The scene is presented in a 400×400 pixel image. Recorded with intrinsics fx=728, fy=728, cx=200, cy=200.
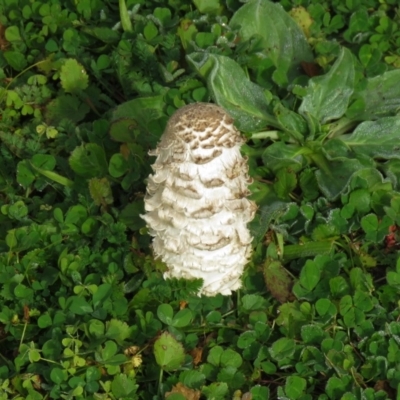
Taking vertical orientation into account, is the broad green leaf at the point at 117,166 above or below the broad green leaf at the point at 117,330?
above

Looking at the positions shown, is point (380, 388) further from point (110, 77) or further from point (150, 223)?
point (110, 77)

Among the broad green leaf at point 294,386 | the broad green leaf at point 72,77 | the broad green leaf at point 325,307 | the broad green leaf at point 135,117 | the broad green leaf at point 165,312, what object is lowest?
the broad green leaf at point 294,386

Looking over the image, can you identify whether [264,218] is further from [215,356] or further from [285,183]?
[215,356]

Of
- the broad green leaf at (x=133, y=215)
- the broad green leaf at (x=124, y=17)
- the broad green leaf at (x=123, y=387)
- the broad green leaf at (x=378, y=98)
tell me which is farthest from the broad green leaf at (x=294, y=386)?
the broad green leaf at (x=124, y=17)

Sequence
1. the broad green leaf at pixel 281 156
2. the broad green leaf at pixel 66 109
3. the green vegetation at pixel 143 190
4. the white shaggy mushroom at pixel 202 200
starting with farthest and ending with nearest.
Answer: the broad green leaf at pixel 66 109 → the broad green leaf at pixel 281 156 → the green vegetation at pixel 143 190 → the white shaggy mushroom at pixel 202 200

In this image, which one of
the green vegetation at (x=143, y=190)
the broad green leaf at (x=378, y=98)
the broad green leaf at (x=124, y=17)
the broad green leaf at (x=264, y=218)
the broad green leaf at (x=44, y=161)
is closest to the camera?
the green vegetation at (x=143, y=190)

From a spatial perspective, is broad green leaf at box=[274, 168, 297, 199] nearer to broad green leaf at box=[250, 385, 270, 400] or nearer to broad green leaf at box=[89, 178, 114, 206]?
broad green leaf at box=[89, 178, 114, 206]

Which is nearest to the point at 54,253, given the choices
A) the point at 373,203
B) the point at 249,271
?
the point at 249,271

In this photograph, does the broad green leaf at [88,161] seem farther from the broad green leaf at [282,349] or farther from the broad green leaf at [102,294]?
the broad green leaf at [282,349]

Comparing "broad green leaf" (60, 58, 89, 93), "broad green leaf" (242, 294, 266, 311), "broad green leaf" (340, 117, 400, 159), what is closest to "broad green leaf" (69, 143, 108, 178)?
"broad green leaf" (60, 58, 89, 93)
